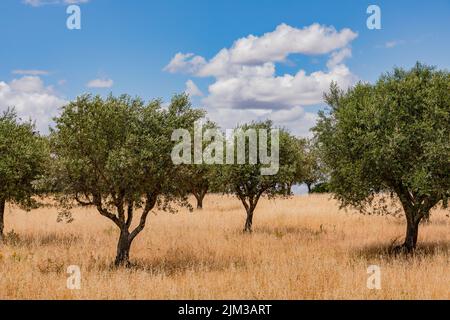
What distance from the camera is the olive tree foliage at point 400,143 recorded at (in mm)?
19422

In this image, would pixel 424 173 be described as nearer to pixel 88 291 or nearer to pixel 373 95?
pixel 373 95

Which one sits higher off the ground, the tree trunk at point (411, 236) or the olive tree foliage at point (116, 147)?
the olive tree foliage at point (116, 147)

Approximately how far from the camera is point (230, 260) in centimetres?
2117

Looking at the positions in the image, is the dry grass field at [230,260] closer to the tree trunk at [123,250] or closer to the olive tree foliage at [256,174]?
the tree trunk at [123,250]

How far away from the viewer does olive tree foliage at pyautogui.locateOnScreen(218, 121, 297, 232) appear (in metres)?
31.5

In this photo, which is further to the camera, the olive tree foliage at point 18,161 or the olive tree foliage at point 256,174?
the olive tree foliage at point 256,174

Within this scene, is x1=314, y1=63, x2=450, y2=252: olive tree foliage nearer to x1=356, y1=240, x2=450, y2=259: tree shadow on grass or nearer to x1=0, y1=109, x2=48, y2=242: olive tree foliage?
x1=356, y1=240, x2=450, y2=259: tree shadow on grass

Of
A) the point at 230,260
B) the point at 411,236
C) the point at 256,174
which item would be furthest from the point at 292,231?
the point at 230,260

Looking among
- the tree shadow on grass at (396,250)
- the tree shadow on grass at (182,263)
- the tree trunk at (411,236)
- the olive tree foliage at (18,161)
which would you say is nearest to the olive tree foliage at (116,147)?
the tree shadow on grass at (182,263)

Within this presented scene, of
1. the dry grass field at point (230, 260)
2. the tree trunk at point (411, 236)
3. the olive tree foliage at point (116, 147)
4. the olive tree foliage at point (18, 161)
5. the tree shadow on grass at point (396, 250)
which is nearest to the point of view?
the dry grass field at point (230, 260)

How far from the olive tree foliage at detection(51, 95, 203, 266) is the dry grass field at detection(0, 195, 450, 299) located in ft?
11.5

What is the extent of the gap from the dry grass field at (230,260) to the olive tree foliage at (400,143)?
2.56m
